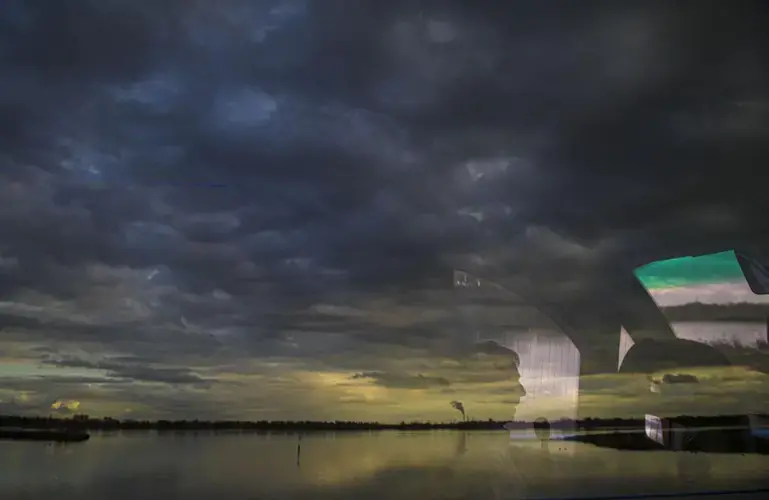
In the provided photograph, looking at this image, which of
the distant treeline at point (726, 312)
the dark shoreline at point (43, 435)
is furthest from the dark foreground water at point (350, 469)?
the distant treeline at point (726, 312)

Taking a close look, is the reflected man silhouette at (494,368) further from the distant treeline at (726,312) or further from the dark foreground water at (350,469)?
the distant treeline at (726,312)

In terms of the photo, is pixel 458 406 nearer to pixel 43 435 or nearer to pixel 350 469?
pixel 350 469

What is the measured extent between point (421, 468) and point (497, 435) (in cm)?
36

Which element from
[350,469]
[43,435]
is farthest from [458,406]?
[43,435]

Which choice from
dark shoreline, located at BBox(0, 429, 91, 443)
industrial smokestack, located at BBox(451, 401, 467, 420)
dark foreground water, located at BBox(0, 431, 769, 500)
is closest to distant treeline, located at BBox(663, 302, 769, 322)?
dark foreground water, located at BBox(0, 431, 769, 500)

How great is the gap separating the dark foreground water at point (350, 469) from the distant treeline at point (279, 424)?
3cm

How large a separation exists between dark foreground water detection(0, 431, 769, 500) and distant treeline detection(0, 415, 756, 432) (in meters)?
0.03

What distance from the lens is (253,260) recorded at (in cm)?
250

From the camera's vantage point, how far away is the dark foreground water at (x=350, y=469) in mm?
2186

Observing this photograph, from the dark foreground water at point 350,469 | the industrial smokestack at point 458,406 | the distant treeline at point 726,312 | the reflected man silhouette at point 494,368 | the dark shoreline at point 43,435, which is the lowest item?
the dark foreground water at point 350,469

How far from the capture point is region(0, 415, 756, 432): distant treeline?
2.20 m

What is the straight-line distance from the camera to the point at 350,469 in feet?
8.34

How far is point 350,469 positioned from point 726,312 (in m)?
2.02

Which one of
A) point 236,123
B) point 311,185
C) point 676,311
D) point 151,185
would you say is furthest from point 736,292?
point 151,185
